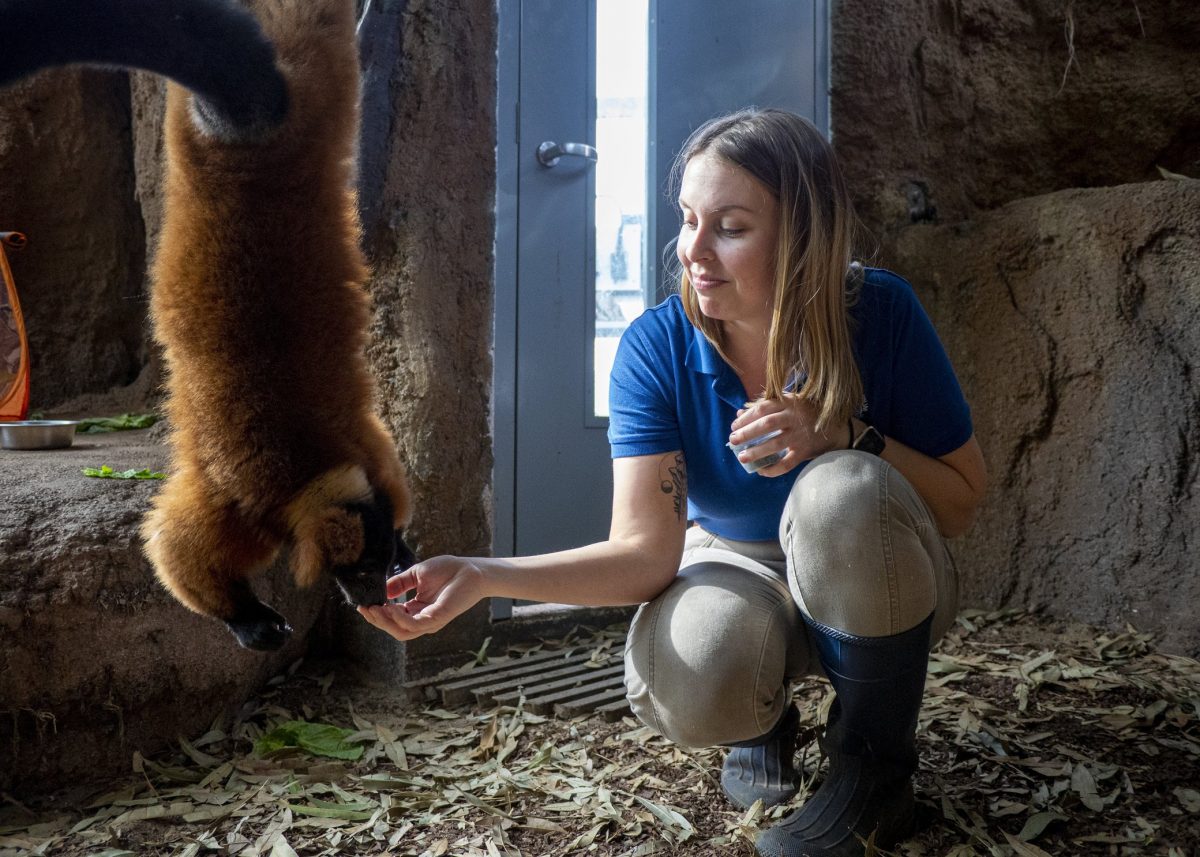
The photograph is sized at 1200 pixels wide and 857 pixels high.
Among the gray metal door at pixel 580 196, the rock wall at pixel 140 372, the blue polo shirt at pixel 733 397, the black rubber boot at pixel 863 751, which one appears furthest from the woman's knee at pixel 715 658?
the gray metal door at pixel 580 196

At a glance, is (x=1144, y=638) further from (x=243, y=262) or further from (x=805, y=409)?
(x=243, y=262)

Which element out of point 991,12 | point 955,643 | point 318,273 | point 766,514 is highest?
point 991,12

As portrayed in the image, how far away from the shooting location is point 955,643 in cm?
356

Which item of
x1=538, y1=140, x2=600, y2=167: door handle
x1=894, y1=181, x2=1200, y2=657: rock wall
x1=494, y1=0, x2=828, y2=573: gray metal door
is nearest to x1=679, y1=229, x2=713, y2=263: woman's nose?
x1=494, y1=0, x2=828, y2=573: gray metal door

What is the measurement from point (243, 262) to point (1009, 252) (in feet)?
11.7

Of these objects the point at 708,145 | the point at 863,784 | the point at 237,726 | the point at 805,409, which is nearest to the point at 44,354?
the point at 237,726

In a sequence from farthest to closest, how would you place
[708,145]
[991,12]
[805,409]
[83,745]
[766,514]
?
[991,12]
[83,745]
[766,514]
[708,145]
[805,409]

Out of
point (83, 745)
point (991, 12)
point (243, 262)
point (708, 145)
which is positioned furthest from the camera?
point (991, 12)

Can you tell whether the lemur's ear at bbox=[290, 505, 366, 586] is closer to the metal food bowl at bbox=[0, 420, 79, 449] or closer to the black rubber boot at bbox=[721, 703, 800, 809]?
the black rubber boot at bbox=[721, 703, 800, 809]

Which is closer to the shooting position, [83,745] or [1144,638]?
[83,745]

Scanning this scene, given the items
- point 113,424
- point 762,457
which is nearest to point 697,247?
point 762,457

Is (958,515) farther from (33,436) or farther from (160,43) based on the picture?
(33,436)

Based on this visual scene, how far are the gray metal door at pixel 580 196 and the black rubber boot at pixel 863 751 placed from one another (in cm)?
Answer: 197

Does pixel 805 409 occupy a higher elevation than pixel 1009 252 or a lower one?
lower
